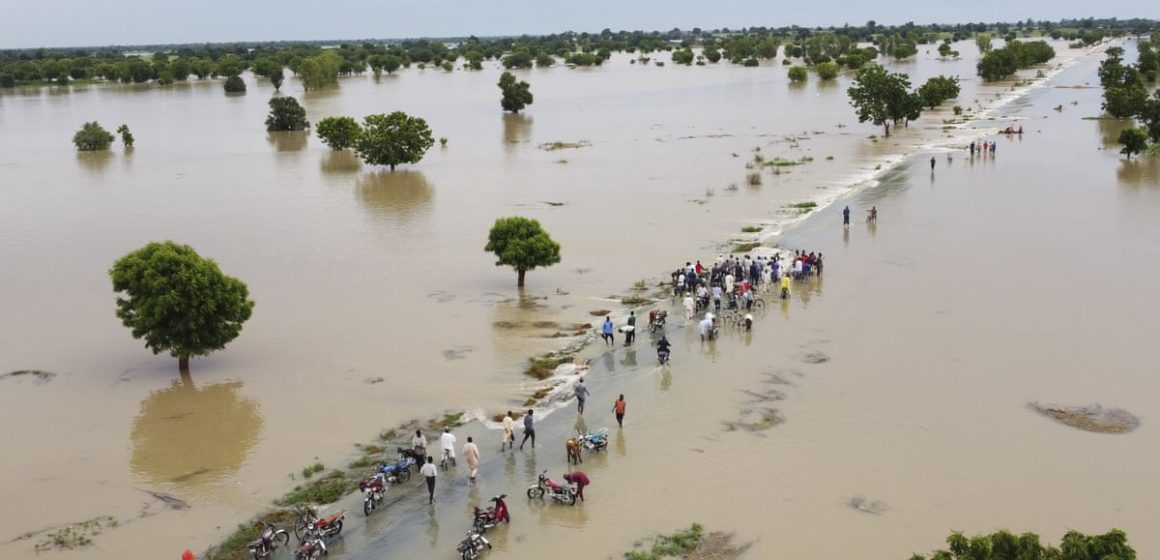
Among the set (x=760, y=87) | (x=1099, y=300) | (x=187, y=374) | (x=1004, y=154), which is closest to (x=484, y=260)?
(x=187, y=374)

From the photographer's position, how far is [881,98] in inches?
2264

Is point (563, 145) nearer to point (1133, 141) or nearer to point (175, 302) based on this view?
point (1133, 141)

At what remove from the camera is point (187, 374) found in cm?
1958

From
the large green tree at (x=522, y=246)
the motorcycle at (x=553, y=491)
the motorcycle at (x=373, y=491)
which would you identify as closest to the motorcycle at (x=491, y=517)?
the motorcycle at (x=553, y=491)

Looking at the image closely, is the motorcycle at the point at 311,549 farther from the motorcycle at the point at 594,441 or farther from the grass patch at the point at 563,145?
the grass patch at the point at 563,145

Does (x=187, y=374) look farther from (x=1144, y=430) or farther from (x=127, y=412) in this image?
(x=1144, y=430)

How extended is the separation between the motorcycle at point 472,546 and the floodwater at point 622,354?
Answer: 408 millimetres

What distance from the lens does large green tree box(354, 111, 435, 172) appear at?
47500 mm

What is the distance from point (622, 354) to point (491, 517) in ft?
24.1

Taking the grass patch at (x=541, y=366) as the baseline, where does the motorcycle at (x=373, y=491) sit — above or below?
below

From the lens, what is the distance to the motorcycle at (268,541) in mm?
12219

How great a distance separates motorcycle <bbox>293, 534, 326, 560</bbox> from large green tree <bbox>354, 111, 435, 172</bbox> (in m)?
36.7

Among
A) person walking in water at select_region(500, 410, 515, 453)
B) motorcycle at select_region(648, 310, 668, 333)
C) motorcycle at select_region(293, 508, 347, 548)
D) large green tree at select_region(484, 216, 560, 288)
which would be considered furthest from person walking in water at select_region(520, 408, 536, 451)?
large green tree at select_region(484, 216, 560, 288)

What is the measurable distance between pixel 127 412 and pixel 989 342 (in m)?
16.3
